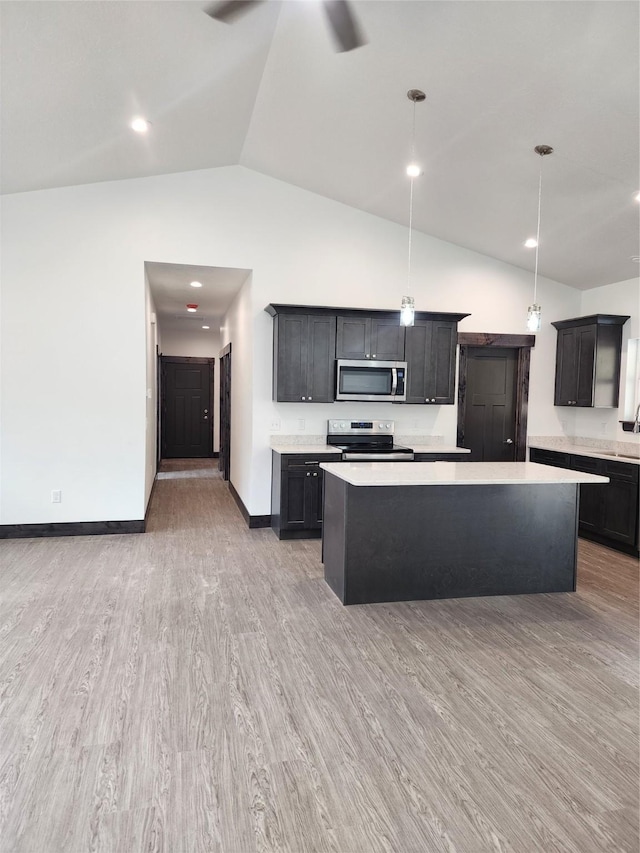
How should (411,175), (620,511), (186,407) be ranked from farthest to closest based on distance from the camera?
(186,407) → (620,511) → (411,175)

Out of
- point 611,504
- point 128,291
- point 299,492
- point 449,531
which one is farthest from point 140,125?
point 611,504

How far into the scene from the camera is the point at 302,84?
387 centimetres

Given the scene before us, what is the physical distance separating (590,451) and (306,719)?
15.7 ft

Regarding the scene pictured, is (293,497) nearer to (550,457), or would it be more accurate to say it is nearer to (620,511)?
(550,457)

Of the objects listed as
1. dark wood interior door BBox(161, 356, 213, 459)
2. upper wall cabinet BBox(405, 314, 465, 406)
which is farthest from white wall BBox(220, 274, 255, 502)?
dark wood interior door BBox(161, 356, 213, 459)

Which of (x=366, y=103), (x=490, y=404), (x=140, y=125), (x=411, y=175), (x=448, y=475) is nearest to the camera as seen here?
(x=448, y=475)

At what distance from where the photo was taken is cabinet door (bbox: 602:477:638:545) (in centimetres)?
498

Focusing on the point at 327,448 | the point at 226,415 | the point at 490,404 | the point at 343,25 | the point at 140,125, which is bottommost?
the point at 327,448

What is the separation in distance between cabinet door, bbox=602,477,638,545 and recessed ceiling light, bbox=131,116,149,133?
5.12 metres

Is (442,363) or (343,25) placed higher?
(343,25)

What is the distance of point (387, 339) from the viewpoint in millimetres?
5641

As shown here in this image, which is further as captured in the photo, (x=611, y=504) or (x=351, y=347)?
(x=351, y=347)

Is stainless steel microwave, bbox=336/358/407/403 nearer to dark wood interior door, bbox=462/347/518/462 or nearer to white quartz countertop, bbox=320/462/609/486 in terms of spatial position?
dark wood interior door, bbox=462/347/518/462

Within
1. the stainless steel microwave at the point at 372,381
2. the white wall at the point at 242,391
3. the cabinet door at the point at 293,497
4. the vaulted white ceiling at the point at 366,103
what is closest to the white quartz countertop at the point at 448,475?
the cabinet door at the point at 293,497
